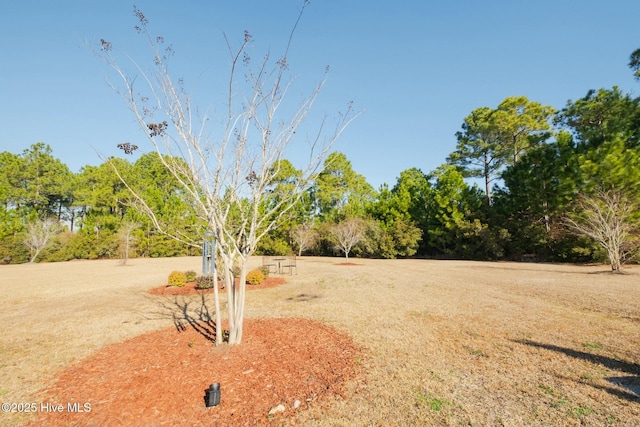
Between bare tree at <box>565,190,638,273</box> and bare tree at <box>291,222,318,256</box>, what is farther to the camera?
bare tree at <box>291,222,318,256</box>

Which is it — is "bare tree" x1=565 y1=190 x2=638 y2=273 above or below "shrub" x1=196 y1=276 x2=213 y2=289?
above

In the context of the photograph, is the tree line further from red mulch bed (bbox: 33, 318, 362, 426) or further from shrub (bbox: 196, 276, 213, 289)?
red mulch bed (bbox: 33, 318, 362, 426)

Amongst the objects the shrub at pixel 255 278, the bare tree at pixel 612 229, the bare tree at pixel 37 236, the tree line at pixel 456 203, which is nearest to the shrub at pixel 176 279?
the shrub at pixel 255 278

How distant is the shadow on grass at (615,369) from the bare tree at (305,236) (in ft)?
86.1

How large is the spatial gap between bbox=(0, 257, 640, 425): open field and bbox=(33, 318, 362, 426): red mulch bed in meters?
0.34

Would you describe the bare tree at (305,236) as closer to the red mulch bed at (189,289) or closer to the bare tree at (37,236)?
the red mulch bed at (189,289)

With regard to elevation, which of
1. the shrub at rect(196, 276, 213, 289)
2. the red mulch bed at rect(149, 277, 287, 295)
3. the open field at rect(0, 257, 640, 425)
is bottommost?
the open field at rect(0, 257, 640, 425)

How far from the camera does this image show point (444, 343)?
4664mm

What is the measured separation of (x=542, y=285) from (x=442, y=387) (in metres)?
9.28

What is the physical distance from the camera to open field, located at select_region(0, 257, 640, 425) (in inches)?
113

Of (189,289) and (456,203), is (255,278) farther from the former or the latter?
(456,203)

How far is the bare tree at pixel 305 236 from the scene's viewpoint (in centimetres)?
3047

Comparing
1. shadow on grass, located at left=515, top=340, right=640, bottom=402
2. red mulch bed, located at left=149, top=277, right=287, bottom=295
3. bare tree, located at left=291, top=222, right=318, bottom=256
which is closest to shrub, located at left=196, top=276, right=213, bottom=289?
red mulch bed, located at left=149, top=277, right=287, bottom=295

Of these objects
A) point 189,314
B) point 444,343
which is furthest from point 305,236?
point 444,343
